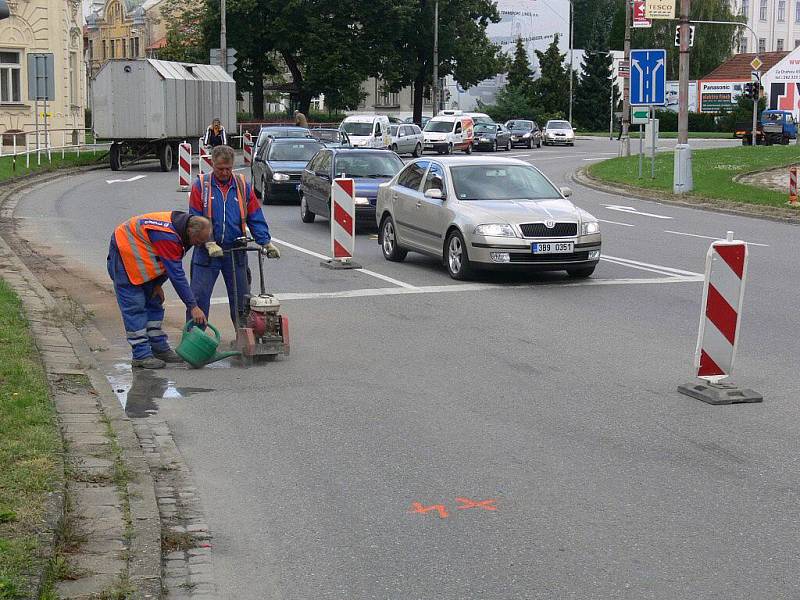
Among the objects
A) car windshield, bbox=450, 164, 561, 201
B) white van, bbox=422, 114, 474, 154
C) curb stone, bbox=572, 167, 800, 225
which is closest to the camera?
car windshield, bbox=450, 164, 561, 201

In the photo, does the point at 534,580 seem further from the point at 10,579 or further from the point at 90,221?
the point at 90,221

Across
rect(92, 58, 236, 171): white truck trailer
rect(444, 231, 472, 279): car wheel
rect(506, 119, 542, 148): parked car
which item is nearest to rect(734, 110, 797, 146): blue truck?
rect(506, 119, 542, 148): parked car

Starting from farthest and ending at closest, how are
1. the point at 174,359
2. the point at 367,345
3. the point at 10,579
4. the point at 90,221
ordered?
the point at 90,221 < the point at 367,345 < the point at 174,359 < the point at 10,579

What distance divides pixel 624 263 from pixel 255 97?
185 ft

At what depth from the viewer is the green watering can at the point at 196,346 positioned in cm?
939

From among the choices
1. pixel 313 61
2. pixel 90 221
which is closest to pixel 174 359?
pixel 90 221

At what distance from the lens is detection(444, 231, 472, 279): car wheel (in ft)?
47.3

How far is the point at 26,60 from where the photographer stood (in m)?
49.8

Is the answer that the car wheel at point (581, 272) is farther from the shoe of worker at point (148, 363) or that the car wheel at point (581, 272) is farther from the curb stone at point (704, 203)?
the curb stone at point (704, 203)

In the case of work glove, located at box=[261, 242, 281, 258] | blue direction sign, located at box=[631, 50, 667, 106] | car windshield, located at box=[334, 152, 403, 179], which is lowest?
work glove, located at box=[261, 242, 281, 258]

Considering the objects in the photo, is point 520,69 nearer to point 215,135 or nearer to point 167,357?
point 215,135

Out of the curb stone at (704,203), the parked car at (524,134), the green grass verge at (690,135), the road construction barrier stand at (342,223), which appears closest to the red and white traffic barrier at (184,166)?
the curb stone at (704,203)

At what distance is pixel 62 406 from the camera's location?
309 inches

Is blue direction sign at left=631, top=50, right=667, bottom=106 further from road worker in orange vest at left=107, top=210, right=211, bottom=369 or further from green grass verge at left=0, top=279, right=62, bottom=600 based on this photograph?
green grass verge at left=0, top=279, right=62, bottom=600
